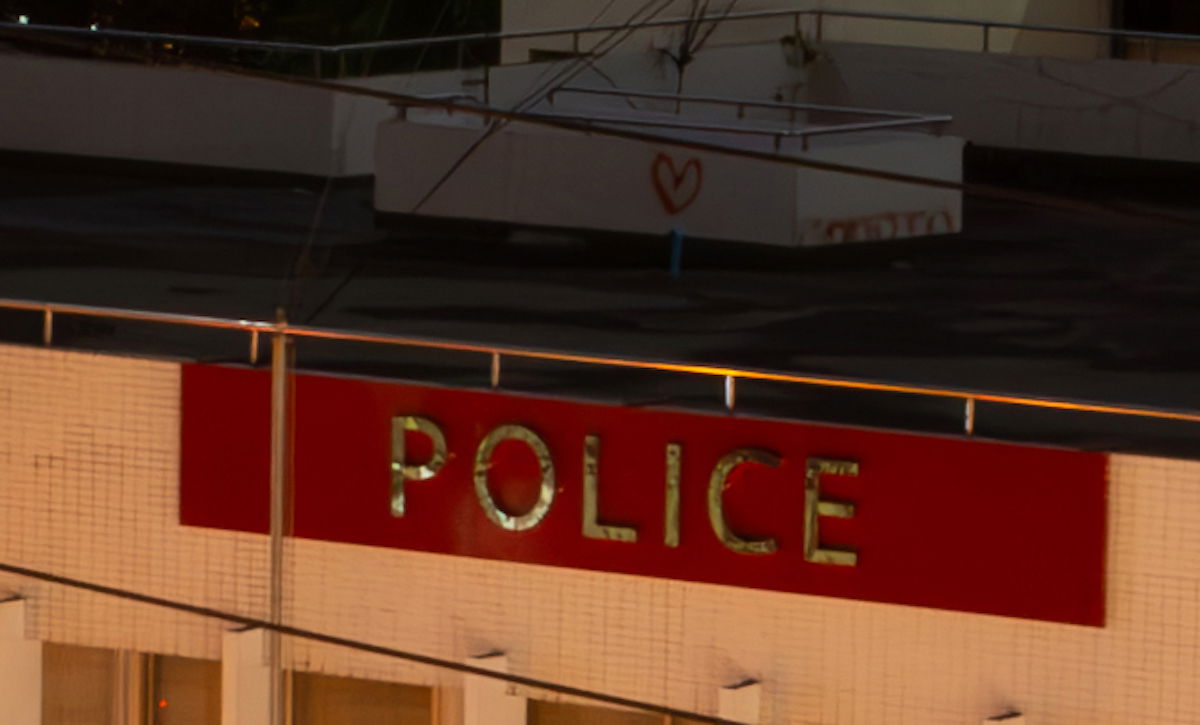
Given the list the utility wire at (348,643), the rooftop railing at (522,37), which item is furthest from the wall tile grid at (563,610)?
the rooftop railing at (522,37)

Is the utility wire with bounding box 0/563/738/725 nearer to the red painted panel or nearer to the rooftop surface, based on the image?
the red painted panel

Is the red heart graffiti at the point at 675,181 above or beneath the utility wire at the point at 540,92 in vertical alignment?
beneath

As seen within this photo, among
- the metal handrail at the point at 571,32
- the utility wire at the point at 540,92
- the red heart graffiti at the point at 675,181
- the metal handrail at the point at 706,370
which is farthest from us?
the metal handrail at the point at 571,32

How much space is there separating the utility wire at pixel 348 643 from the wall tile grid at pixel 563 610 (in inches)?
1.6

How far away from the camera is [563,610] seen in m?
8.01

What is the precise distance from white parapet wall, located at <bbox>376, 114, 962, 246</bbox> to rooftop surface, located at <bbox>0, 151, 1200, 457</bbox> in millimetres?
148

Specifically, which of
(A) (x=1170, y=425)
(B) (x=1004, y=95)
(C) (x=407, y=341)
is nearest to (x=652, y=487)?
(C) (x=407, y=341)

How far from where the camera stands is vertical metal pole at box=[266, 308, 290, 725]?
8367mm

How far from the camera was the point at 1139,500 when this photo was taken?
23.8 feet

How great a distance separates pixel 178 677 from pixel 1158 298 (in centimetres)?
605

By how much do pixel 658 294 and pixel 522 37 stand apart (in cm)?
617

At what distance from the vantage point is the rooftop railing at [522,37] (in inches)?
664

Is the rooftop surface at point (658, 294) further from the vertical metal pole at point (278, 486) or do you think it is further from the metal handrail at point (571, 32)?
the metal handrail at point (571, 32)

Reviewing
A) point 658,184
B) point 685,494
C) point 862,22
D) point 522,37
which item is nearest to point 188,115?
point 522,37
